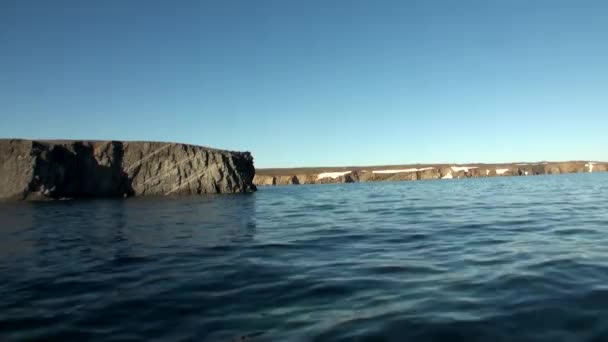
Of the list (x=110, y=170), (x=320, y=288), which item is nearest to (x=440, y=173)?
(x=110, y=170)

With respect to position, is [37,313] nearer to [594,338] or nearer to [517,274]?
[594,338]

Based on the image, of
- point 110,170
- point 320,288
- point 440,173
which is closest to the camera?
point 320,288

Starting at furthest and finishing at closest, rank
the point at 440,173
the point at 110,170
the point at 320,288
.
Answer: the point at 440,173 → the point at 110,170 → the point at 320,288

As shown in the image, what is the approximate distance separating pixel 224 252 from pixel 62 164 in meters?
59.2

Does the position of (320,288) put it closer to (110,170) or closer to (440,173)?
(110,170)

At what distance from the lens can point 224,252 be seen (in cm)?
1134

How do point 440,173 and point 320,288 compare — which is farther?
point 440,173

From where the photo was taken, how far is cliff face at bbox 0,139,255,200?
55875 mm

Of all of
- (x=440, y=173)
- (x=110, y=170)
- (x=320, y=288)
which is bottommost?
(x=320, y=288)

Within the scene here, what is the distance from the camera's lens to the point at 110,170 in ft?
211

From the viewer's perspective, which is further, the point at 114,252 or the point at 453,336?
the point at 114,252

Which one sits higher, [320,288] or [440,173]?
[440,173]

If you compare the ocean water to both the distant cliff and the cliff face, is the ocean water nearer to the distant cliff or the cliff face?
the cliff face

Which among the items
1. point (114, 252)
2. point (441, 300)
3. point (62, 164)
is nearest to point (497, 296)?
point (441, 300)
